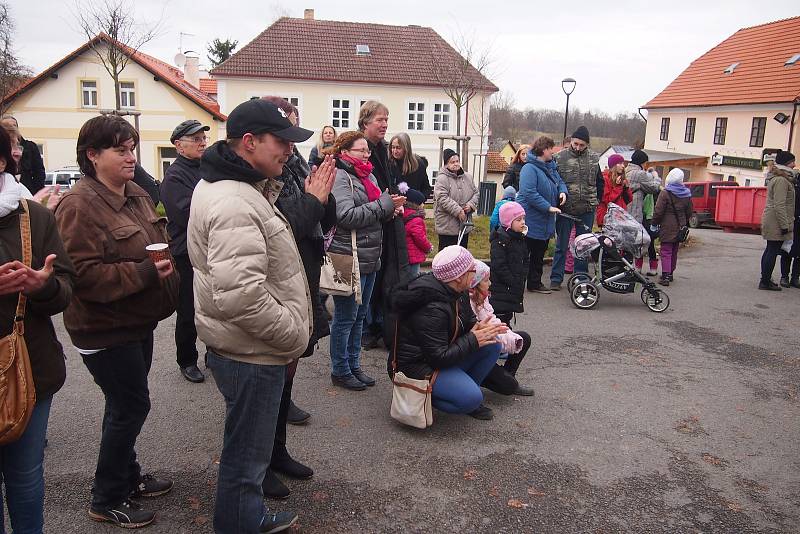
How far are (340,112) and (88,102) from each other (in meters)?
13.3

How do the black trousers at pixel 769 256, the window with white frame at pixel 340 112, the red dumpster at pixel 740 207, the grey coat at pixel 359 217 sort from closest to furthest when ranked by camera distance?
1. the grey coat at pixel 359 217
2. the black trousers at pixel 769 256
3. the red dumpster at pixel 740 207
4. the window with white frame at pixel 340 112

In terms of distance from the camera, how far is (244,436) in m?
2.67

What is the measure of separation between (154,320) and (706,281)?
892 centimetres

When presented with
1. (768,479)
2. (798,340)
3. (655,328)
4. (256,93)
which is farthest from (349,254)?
(256,93)

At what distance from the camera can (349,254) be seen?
4668mm

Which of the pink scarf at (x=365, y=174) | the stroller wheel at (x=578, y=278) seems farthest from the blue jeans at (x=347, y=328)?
the stroller wheel at (x=578, y=278)

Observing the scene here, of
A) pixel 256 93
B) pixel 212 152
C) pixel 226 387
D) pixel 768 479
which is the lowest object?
pixel 768 479

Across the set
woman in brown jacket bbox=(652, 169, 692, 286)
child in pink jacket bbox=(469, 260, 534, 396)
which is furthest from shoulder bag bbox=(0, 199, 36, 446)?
woman in brown jacket bbox=(652, 169, 692, 286)

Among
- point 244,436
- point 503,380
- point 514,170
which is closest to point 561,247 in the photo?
point 514,170

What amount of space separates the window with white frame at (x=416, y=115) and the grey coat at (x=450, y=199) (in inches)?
1128

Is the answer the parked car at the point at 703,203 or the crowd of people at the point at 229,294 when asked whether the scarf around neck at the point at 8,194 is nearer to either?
the crowd of people at the point at 229,294

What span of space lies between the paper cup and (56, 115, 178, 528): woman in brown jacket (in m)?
0.02

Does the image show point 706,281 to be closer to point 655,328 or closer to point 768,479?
point 655,328

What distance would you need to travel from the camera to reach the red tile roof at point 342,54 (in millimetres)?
33344
